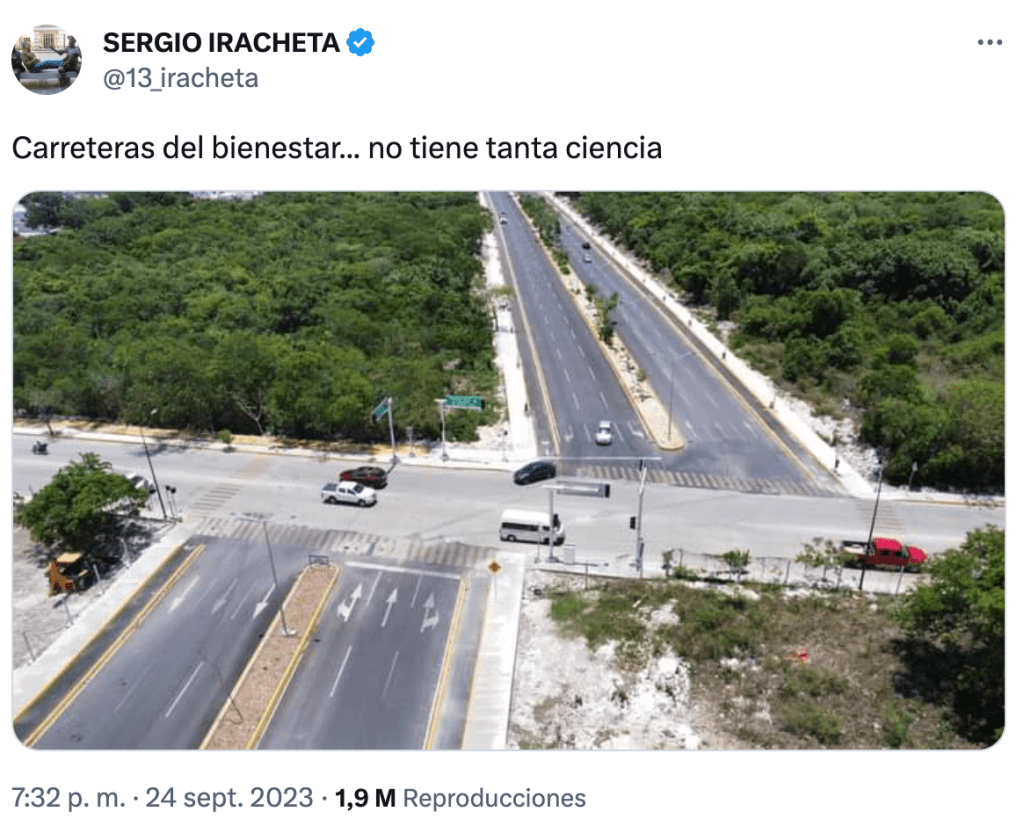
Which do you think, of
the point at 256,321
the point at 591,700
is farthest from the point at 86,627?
the point at 256,321

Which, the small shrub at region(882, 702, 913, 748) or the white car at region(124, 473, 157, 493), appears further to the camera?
the white car at region(124, 473, 157, 493)

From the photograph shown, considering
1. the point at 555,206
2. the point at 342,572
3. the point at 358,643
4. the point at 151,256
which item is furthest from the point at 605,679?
the point at 555,206

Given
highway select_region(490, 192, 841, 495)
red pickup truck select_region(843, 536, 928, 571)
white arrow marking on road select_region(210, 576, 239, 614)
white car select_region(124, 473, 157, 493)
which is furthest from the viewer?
highway select_region(490, 192, 841, 495)

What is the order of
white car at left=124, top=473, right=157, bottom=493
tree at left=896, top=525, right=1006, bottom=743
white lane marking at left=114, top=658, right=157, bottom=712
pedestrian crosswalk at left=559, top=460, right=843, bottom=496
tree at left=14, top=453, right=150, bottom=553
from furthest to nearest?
pedestrian crosswalk at left=559, top=460, right=843, bottom=496 < white car at left=124, top=473, right=157, bottom=493 < tree at left=14, top=453, right=150, bottom=553 < white lane marking at left=114, top=658, right=157, bottom=712 < tree at left=896, top=525, right=1006, bottom=743

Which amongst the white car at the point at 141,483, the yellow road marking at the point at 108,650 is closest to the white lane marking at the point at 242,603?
the yellow road marking at the point at 108,650

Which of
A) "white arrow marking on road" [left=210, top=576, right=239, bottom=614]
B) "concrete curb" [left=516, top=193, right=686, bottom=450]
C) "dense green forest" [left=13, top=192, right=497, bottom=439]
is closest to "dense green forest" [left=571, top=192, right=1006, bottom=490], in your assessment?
"concrete curb" [left=516, top=193, right=686, bottom=450]

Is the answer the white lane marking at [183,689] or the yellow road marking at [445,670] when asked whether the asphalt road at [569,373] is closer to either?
the yellow road marking at [445,670]

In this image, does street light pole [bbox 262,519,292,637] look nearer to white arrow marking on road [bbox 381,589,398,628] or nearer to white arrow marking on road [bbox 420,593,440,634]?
white arrow marking on road [bbox 381,589,398,628]
